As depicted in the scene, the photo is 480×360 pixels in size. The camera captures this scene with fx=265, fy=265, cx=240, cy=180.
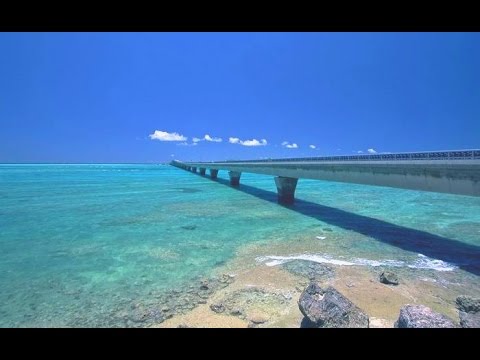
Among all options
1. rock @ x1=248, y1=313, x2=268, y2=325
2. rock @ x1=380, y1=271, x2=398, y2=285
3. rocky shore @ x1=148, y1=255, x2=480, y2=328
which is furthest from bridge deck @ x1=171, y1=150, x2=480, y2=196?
rock @ x1=248, y1=313, x2=268, y2=325

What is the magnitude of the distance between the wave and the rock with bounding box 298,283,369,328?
15.3ft

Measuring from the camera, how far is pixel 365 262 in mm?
11391

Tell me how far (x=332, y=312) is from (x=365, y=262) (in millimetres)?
6470

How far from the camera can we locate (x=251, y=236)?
619 inches

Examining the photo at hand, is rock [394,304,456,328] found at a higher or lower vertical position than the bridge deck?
lower

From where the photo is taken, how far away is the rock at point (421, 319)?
509cm

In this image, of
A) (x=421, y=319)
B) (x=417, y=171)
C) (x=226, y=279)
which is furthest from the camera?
(x=417, y=171)

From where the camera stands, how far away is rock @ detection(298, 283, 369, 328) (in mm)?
5793

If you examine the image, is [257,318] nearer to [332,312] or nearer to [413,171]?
[332,312]

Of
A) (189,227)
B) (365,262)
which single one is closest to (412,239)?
(365,262)

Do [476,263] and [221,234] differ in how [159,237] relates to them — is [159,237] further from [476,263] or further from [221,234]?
[476,263]

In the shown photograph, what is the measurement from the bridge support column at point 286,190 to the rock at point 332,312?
2360cm

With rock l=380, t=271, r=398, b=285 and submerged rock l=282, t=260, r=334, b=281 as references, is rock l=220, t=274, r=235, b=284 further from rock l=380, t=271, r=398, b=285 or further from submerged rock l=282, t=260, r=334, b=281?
rock l=380, t=271, r=398, b=285
